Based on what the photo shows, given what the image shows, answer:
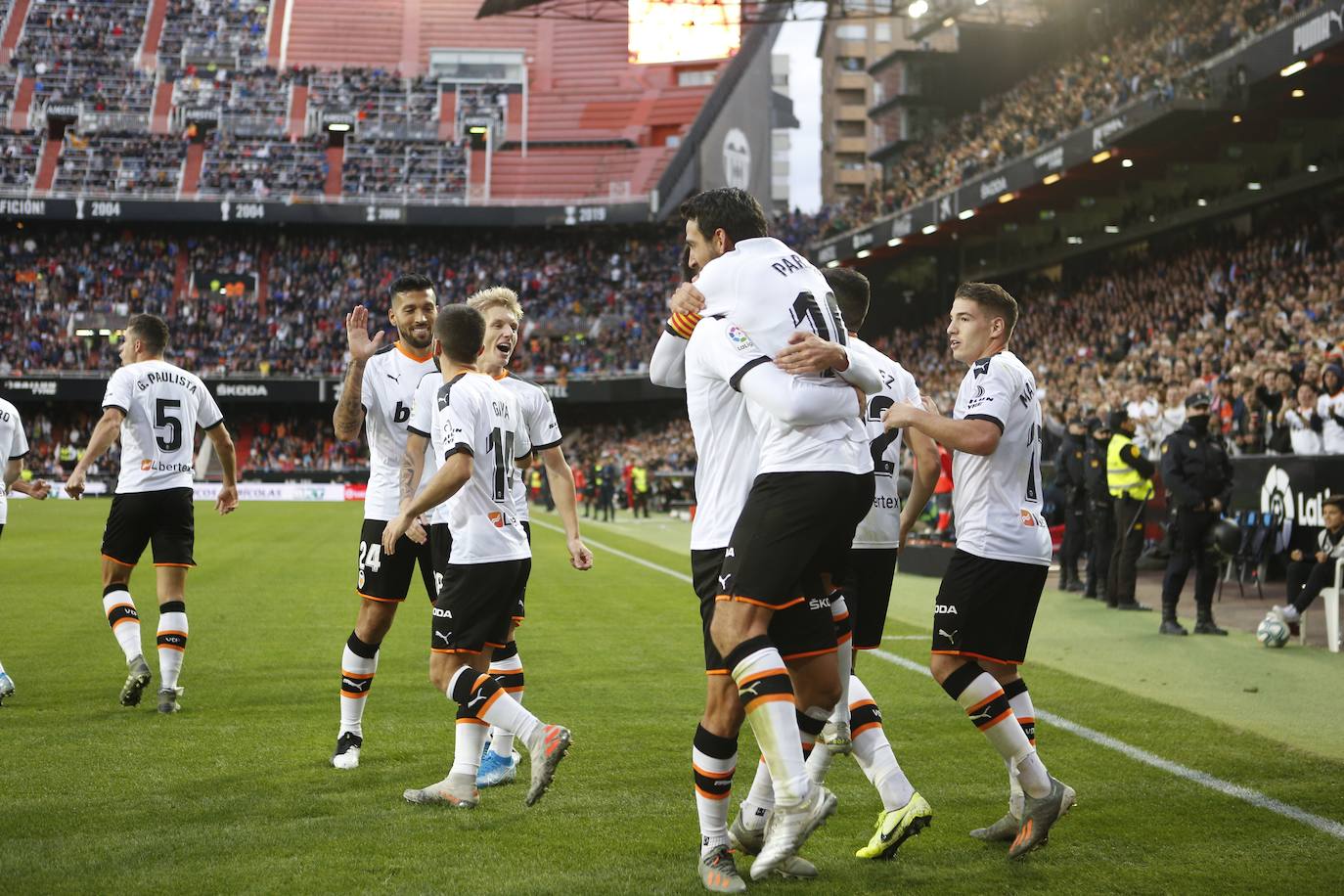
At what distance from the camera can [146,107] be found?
58.6m

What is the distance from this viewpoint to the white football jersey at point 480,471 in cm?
559

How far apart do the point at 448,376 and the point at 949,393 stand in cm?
3296

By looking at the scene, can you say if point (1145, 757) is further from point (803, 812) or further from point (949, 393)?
point (949, 393)

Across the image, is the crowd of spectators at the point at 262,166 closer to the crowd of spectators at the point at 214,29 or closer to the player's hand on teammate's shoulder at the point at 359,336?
the crowd of spectators at the point at 214,29

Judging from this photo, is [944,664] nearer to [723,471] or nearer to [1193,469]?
[723,471]

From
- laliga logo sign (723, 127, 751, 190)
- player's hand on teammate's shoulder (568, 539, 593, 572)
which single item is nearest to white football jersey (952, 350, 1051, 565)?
player's hand on teammate's shoulder (568, 539, 593, 572)

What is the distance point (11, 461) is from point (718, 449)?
251 inches

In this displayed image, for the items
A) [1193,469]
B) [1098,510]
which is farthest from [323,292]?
[1193,469]

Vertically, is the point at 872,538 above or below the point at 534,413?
below

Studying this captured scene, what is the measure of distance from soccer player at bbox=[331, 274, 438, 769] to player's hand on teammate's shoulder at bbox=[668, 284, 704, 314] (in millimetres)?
2114

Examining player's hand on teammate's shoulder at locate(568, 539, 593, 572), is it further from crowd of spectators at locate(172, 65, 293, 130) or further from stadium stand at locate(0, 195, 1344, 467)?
crowd of spectators at locate(172, 65, 293, 130)

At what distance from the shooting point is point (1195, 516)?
40.1 ft

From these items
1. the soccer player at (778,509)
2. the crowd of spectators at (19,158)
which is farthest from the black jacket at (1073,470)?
the crowd of spectators at (19,158)

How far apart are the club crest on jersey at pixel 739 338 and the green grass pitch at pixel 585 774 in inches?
72.3
